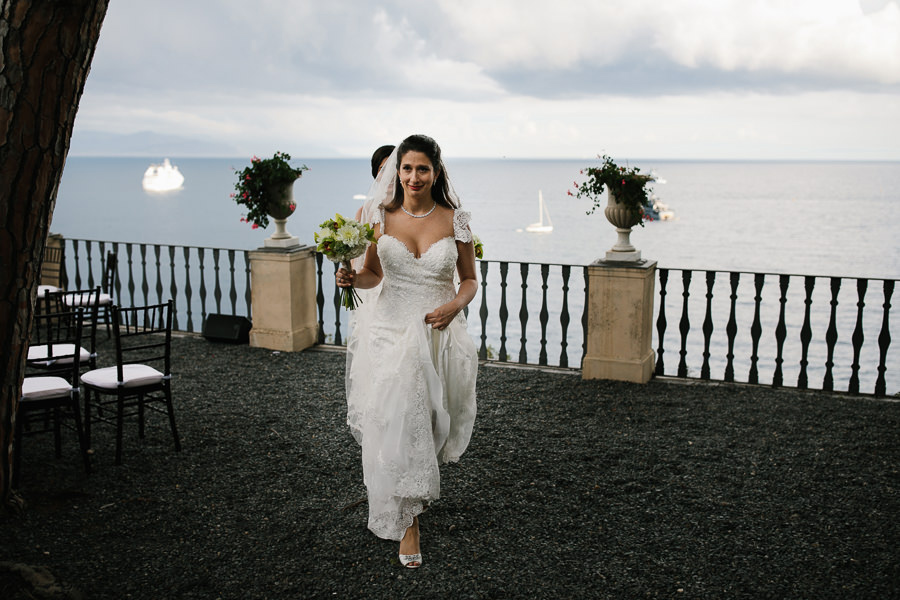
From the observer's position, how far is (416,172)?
11.6 ft

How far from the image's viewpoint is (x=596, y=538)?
Result: 375 cm

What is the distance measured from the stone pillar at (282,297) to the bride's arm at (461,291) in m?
3.95

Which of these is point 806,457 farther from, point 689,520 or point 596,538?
point 596,538

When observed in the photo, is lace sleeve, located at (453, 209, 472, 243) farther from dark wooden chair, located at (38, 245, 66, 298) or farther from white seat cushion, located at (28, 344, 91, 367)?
dark wooden chair, located at (38, 245, 66, 298)

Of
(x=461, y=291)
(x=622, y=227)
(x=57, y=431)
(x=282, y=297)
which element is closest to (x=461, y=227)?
(x=461, y=291)

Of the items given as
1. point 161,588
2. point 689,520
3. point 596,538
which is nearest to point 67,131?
point 161,588

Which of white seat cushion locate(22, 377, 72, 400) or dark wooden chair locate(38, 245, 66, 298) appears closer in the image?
white seat cushion locate(22, 377, 72, 400)

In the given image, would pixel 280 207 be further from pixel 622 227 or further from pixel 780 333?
A: pixel 780 333

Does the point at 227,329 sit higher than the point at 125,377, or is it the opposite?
the point at 125,377

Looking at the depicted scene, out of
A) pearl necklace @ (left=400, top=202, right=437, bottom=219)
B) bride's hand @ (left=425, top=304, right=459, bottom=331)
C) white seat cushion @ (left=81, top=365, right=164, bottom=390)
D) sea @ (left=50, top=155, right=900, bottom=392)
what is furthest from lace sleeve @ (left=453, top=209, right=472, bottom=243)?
sea @ (left=50, top=155, right=900, bottom=392)

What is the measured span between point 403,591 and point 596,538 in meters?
1.02

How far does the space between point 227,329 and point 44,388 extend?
3533 mm

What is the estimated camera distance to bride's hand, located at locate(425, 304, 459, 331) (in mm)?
3537

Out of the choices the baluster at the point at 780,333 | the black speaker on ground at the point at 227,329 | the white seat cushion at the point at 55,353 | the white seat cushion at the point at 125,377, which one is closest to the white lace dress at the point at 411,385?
the white seat cushion at the point at 125,377
